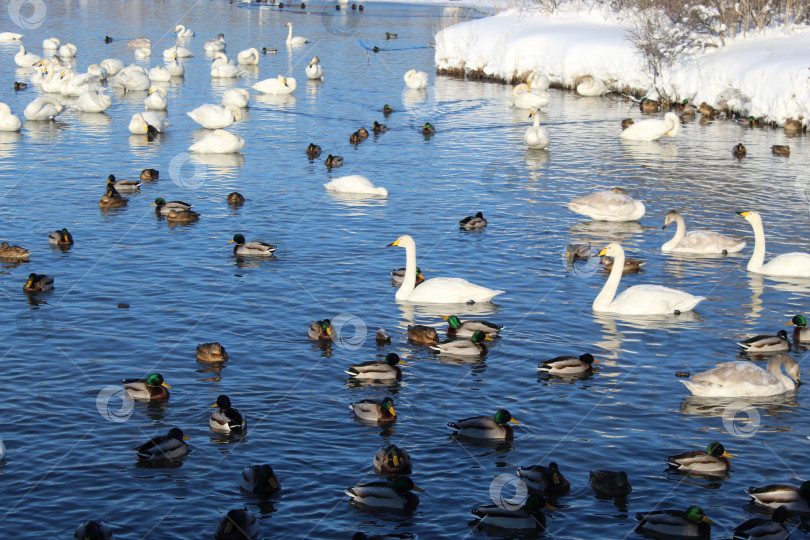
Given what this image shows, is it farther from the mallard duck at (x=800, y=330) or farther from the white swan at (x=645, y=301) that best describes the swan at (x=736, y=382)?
the white swan at (x=645, y=301)

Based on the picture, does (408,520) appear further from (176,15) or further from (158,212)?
(176,15)

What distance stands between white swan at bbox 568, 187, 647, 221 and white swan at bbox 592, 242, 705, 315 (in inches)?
290

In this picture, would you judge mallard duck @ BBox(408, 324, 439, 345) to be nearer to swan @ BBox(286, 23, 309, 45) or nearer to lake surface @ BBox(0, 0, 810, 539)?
lake surface @ BBox(0, 0, 810, 539)

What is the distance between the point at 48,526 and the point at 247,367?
241 inches

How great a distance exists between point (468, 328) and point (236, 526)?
8.72 metres

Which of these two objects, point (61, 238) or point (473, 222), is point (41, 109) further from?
point (473, 222)

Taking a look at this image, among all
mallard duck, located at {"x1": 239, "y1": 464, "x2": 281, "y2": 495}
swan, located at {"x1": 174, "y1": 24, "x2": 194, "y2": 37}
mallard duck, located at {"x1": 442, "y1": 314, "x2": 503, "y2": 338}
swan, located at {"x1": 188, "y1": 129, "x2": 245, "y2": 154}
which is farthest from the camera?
swan, located at {"x1": 174, "y1": 24, "x2": 194, "y2": 37}

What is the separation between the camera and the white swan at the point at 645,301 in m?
22.5

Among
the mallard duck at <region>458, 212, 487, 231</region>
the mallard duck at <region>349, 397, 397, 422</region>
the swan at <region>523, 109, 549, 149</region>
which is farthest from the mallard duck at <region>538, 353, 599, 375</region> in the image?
the swan at <region>523, 109, 549, 149</region>

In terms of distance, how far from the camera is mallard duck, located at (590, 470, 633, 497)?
1459 cm

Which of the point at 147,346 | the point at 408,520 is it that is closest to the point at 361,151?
the point at 147,346

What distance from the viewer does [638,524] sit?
13.9 meters

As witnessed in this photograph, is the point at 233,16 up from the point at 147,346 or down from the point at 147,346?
up

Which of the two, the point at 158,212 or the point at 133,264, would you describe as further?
the point at 158,212
